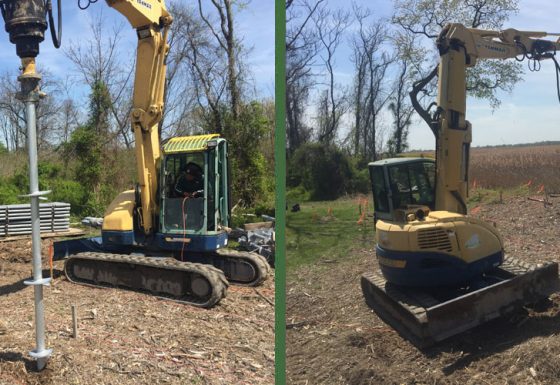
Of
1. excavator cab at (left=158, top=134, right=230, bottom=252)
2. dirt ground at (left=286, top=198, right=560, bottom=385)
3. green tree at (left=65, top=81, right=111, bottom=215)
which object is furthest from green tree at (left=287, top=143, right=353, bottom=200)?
green tree at (left=65, top=81, right=111, bottom=215)

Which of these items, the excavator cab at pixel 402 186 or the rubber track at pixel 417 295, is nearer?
the excavator cab at pixel 402 186

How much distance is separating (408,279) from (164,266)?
3.94m

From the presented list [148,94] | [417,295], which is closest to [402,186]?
[417,295]

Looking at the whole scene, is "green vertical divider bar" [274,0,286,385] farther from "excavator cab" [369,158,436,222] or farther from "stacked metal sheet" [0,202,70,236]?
"stacked metal sheet" [0,202,70,236]

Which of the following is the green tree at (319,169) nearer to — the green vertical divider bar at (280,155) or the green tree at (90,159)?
the green vertical divider bar at (280,155)

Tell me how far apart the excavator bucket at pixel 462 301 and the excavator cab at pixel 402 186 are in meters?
0.21

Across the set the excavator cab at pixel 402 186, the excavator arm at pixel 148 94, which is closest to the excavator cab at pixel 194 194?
the excavator arm at pixel 148 94

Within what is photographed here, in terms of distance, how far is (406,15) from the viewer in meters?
1.43

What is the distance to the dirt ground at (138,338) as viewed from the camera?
3.44 m

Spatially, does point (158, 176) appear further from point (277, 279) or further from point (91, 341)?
point (277, 279)

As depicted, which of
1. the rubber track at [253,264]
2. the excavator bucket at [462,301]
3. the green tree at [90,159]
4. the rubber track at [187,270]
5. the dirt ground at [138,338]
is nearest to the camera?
the excavator bucket at [462,301]

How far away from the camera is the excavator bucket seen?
1505mm

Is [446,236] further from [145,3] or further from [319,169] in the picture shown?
[145,3]

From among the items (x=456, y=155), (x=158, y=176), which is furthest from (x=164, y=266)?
(x=456, y=155)
